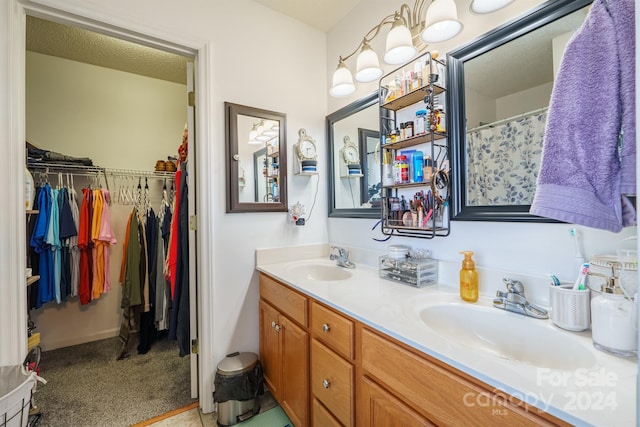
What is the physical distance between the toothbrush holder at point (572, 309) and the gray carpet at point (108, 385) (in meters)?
1.99

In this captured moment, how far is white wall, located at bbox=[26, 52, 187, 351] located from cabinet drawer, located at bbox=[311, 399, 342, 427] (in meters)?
2.27

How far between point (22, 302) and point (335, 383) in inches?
57.9

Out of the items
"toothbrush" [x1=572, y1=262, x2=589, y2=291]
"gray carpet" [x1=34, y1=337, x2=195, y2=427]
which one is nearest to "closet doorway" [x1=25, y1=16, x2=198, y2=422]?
"gray carpet" [x1=34, y1=337, x2=195, y2=427]

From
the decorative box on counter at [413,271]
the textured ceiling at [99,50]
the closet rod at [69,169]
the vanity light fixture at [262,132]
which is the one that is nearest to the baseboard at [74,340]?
the closet rod at [69,169]

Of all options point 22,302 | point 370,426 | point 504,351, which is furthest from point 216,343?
point 504,351

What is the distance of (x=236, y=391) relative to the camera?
149 centimetres

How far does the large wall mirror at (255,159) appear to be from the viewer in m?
1.69

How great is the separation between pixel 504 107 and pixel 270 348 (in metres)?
1.70

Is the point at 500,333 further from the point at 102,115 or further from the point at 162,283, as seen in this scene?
the point at 102,115

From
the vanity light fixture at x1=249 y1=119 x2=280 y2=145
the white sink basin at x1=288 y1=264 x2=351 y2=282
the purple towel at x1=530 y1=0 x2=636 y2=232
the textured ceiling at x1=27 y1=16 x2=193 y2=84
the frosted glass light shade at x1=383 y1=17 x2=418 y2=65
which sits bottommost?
the white sink basin at x1=288 y1=264 x2=351 y2=282

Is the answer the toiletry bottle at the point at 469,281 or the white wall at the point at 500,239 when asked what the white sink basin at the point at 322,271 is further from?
the toiletry bottle at the point at 469,281

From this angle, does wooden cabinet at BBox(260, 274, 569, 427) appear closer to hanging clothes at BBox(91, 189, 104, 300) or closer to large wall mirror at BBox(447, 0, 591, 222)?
large wall mirror at BBox(447, 0, 591, 222)

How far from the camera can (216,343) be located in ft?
5.41

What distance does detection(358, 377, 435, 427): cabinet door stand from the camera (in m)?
0.78
